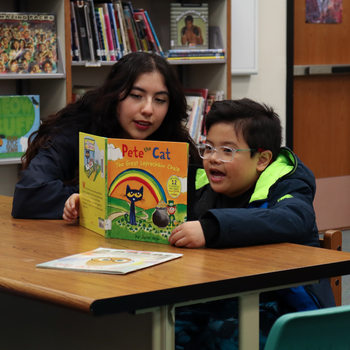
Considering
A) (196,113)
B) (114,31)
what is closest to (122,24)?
(114,31)

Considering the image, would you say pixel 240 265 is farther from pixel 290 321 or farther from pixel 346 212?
pixel 346 212

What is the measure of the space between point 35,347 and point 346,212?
3589 mm

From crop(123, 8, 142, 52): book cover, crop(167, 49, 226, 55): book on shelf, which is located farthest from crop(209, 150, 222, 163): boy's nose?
crop(167, 49, 226, 55): book on shelf

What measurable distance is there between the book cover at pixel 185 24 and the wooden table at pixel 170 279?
232 centimetres

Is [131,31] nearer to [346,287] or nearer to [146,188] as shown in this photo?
[346,287]

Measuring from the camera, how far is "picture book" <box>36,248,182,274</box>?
112 centimetres

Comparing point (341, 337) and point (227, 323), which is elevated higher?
point (341, 337)

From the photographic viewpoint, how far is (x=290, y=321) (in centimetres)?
78

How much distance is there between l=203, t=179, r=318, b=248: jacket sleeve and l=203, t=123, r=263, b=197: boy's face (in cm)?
14

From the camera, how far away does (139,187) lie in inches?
55.2

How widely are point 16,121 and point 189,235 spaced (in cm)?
190

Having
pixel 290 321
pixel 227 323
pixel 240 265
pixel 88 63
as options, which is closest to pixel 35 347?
pixel 227 323

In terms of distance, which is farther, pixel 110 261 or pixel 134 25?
pixel 134 25

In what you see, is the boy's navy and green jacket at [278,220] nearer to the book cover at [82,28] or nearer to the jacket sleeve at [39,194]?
the jacket sleeve at [39,194]
